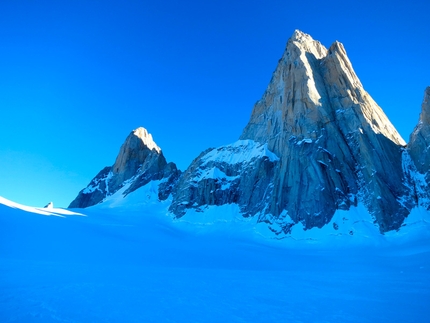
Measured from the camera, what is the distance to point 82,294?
11305mm

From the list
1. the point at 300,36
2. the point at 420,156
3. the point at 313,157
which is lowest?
the point at 313,157

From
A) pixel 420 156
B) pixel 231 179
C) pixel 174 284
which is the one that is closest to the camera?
pixel 174 284

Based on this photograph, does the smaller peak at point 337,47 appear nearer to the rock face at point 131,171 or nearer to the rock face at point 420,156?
the rock face at point 420,156

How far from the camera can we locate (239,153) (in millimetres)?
66312

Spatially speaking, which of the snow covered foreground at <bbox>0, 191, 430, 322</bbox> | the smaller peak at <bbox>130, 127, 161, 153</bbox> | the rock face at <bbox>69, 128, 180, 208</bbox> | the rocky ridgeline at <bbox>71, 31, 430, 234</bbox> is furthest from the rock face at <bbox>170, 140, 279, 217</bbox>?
the smaller peak at <bbox>130, 127, 161, 153</bbox>

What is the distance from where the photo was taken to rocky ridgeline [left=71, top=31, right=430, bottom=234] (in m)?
44.4

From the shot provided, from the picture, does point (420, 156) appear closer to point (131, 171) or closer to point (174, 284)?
point (174, 284)

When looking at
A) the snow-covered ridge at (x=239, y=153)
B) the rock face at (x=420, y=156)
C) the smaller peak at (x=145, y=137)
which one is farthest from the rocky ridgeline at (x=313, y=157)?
the smaller peak at (x=145, y=137)

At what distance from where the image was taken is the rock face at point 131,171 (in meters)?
81.9

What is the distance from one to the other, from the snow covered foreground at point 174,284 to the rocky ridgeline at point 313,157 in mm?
15043

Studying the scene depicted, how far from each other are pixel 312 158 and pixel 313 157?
10.3 inches

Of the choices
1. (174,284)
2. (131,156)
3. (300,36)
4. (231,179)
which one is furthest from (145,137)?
(174,284)

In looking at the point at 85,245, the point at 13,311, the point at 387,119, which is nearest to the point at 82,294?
the point at 13,311

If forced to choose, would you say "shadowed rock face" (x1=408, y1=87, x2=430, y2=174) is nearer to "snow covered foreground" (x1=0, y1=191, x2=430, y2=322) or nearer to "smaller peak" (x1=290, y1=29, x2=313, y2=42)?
"snow covered foreground" (x1=0, y1=191, x2=430, y2=322)
